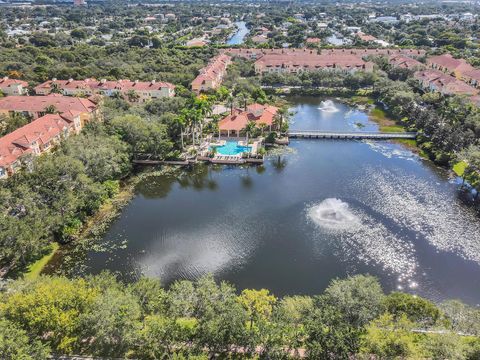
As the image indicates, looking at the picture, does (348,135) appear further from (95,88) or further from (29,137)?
(95,88)

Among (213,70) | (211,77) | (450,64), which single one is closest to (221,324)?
(211,77)

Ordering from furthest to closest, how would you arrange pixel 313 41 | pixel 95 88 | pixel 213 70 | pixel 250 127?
pixel 313 41, pixel 213 70, pixel 95 88, pixel 250 127

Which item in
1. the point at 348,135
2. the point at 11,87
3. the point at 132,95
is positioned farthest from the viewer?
the point at 11,87

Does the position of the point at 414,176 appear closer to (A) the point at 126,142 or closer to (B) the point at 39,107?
(A) the point at 126,142

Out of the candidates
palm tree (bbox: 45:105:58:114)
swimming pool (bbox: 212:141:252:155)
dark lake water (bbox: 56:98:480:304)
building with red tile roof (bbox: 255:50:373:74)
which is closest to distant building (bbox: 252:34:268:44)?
building with red tile roof (bbox: 255:50:373:74)

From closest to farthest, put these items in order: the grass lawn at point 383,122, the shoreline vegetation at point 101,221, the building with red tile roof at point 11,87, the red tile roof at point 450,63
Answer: the shoreline vegetation at point 101,221 < the grass lawn at point 383,122 < the building with red tile roof at point 11,87 < the red tile roof at point 450,63

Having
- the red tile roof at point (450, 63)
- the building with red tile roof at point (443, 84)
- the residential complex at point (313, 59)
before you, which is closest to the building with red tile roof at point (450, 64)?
the red tile roof at point (450, 63)

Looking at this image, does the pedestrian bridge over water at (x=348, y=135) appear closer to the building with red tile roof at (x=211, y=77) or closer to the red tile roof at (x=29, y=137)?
the building with red tile roof at (x=211, y=77)
